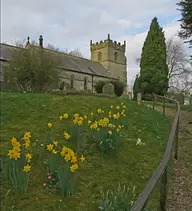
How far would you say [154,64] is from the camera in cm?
2334

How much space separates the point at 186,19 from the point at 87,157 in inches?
416

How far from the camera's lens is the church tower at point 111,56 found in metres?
51.1

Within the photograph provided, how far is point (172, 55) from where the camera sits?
41.7 metres

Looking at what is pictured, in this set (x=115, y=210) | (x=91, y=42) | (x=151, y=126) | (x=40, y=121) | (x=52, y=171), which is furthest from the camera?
(x=91, y=42)

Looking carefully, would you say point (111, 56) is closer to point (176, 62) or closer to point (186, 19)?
point (176, 62)

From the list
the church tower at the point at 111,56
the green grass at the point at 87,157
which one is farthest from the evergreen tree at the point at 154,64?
the church tower at the point at 111,56

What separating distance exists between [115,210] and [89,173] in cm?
123

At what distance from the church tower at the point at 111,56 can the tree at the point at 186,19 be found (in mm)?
36388

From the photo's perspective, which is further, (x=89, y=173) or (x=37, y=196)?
(x=89, y=173)

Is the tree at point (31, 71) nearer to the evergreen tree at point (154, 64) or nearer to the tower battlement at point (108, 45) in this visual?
the evergreen tree at point (154, 64)

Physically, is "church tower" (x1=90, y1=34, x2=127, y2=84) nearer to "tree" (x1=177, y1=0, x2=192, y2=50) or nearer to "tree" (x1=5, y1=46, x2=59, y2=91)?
"tree" (x1=5, y1=46, x2=59, y2=91)

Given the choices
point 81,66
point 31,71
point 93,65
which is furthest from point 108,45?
point 31,71

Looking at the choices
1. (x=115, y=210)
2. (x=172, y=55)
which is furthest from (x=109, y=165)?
(x=172, y=55)

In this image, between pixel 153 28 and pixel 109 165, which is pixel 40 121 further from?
pixel 153 28
